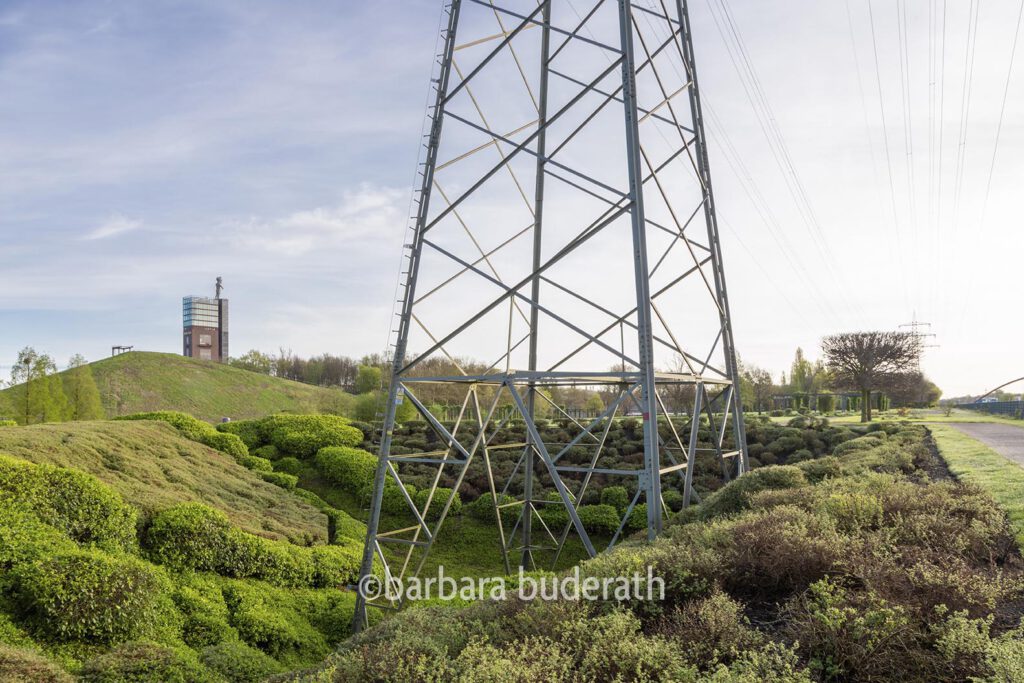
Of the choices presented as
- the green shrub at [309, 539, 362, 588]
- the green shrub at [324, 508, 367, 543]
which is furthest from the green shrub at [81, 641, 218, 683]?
the green shrub at [324, 508, 367, 543]

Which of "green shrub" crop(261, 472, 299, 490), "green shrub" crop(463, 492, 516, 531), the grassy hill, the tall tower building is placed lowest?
"green shrub" crop(463, 492, 516, 531)

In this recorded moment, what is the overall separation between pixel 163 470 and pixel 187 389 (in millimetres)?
47529

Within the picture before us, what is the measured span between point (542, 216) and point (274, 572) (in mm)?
8701

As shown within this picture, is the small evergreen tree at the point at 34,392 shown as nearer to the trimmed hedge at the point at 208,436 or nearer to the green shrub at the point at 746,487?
the trimmed hedge at the point at 208,436

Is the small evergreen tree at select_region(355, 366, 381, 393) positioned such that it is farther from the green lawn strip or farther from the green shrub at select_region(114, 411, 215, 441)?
the green lawn strip

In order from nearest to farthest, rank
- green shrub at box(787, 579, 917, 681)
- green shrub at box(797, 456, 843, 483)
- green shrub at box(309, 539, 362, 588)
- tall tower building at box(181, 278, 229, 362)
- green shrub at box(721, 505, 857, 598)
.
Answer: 1. green shrub at box(787, 579, 917, 681)
2. green shrub at box(721, 505, 857, 598)
3. green shrub at box(797, 456, 843, 483)
4. green shrub at box(309, 539, 362, 588)
5. tall tower building at box(181, 278, 229, 362)

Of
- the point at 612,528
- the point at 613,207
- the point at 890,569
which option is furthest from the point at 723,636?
the point at 612,528

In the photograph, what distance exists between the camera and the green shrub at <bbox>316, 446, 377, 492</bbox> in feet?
72.5

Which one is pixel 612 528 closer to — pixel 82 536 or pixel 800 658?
pixel 82 536

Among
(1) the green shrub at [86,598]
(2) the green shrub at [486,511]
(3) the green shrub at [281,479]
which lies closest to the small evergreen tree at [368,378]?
(3) the green shrub at [281,479]

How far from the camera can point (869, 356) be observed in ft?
154

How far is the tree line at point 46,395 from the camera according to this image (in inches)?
1212

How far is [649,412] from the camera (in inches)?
396

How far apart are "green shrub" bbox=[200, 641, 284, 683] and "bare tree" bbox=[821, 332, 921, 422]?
45.0 m
